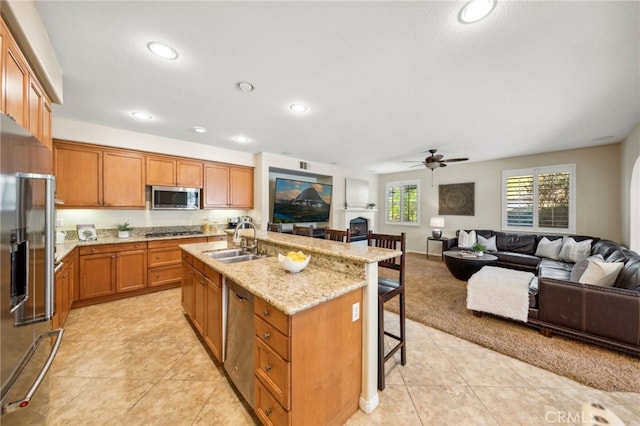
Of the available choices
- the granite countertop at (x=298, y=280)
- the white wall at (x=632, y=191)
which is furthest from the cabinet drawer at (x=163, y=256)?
the white wall at (x=632, y=191)

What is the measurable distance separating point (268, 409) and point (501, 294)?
2.79 metres

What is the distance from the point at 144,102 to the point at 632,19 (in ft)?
14.1

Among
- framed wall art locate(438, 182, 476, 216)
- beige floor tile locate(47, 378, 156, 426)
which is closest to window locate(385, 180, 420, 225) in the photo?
framed wall art locate(438, 182, 476, 216)

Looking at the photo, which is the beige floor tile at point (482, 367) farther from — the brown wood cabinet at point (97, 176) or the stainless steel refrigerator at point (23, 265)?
the brown wood cabinet at point (97, 176)

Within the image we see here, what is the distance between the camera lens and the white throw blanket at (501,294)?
8.56 feet

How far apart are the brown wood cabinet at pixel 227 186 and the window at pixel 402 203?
4.78m

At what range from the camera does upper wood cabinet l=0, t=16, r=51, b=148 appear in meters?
1.29

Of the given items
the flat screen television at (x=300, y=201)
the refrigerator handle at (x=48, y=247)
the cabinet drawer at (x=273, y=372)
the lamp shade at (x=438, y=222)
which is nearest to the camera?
the refrigerator handle at (x=48, y=247)

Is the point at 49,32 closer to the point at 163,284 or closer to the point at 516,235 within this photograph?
the point at 163,284

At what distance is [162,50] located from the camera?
6.03 feet

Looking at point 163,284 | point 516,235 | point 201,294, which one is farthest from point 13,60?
point 516,235

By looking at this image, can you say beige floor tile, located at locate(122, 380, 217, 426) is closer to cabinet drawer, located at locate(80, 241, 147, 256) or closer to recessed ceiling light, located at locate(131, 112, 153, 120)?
cabinet drawer, located at locate(80, 241, 147, 256)

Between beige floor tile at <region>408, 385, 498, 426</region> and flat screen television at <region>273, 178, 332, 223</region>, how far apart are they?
4199 mm

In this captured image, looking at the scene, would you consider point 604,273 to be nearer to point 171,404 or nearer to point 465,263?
point 465,263
